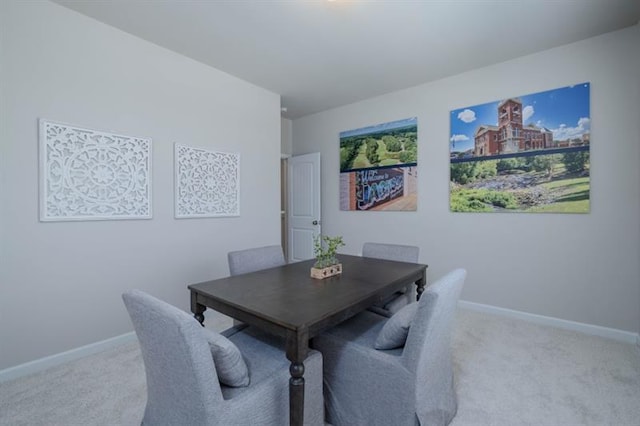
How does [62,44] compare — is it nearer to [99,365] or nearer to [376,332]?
[99,365]

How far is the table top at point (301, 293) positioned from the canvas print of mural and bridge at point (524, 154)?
5.10 ft

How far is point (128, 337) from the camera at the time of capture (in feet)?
8.57

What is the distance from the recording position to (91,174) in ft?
7.79

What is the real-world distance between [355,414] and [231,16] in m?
2.82

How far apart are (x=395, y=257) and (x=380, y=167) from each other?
176 cm

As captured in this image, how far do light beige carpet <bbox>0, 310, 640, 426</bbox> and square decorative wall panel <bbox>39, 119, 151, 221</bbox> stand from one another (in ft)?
3.69

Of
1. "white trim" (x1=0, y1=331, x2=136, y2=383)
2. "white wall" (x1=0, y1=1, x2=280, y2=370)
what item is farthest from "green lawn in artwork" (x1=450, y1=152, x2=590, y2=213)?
"white trim" (x1=0, y1=331, x2=136, y2=383)

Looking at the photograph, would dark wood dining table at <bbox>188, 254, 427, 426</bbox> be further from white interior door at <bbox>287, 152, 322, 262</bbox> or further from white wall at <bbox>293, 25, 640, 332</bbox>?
white interior door at <bbox>287, 152, 322, 262</bbox>

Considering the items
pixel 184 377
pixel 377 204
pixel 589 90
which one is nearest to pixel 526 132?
pixel 589 90

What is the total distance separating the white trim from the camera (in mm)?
2057

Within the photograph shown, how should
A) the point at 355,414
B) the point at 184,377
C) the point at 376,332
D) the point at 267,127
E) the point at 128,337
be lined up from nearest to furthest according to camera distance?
the point at 184,377
the point at 355,414
the point at 376,332
the point at 128,337
the point at 267,127

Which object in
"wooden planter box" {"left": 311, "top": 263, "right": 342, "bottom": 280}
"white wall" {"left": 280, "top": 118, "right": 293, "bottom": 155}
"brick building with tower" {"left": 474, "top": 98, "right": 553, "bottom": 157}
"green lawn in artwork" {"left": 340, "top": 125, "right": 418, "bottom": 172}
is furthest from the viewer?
"white wall" {"left": 280, "top": 118, "right": 293, "bottom": 155}

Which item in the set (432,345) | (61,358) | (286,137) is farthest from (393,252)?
(286,137)

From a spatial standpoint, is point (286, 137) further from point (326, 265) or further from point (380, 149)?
point (326, 265)
